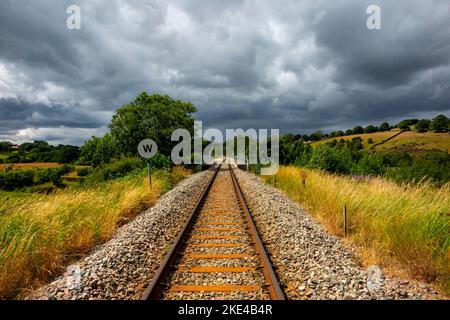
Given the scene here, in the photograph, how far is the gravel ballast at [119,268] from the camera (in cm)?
346

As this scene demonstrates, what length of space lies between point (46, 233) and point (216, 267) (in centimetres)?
319

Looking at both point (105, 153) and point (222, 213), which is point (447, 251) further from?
point (105, 153)

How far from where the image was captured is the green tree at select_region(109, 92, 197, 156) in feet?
75.4

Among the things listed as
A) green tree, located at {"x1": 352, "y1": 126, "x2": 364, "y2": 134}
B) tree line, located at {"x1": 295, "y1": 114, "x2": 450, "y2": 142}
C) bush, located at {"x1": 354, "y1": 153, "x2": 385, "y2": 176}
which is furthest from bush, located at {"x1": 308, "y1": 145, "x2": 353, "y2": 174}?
green tree, located at {"x1": 352, "y1": 126, "x2": 364, "y2": 134}

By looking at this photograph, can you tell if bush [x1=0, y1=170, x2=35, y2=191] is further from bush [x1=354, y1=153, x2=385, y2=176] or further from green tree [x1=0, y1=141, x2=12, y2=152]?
bush [x1=354, y1=153, x2=385, y2=176]

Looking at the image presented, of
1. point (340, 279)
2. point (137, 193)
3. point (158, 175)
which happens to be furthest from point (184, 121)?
point (340, 279)

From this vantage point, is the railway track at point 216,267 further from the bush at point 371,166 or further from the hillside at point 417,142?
the hillside at point 417,142

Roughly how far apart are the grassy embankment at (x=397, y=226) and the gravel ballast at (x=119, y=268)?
3.75 metres

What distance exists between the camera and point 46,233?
464 cm

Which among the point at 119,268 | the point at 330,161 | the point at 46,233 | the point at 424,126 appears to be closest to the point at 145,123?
the point at 330,161
